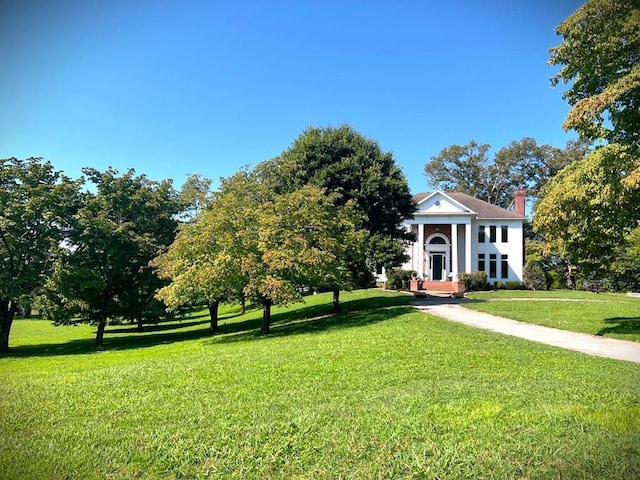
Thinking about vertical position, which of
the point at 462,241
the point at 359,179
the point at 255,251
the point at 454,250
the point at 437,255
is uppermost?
the point at 359,179

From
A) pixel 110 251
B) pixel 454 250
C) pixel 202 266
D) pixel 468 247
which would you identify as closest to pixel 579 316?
pixel 202 266

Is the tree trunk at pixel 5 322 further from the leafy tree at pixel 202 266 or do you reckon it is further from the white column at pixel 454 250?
the white column at pixel 454 250

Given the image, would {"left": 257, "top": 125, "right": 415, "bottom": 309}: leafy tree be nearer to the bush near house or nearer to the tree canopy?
the tree canopy

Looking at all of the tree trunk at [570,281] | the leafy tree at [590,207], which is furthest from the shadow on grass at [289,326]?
the tree trunk at [570,281]

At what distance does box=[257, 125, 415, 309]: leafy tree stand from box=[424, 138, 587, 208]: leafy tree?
123 ft

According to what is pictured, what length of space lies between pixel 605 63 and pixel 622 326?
7.52 m

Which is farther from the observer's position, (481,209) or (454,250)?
(481,209)

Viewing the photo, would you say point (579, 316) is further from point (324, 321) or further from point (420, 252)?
point (420, 252)

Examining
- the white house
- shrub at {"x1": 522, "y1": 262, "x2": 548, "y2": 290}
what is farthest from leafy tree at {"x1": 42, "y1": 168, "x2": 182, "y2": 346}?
shrub at {"x1": 522, "y1": 262, "x2": 548, "y2": 290}

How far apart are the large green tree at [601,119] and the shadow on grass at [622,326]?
2.63 meters

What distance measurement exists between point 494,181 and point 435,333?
51.3m

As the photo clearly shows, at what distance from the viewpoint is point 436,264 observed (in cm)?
3900

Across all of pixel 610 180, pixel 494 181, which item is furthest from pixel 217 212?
pixel 494 181

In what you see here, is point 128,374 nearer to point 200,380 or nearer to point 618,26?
point 200,380
